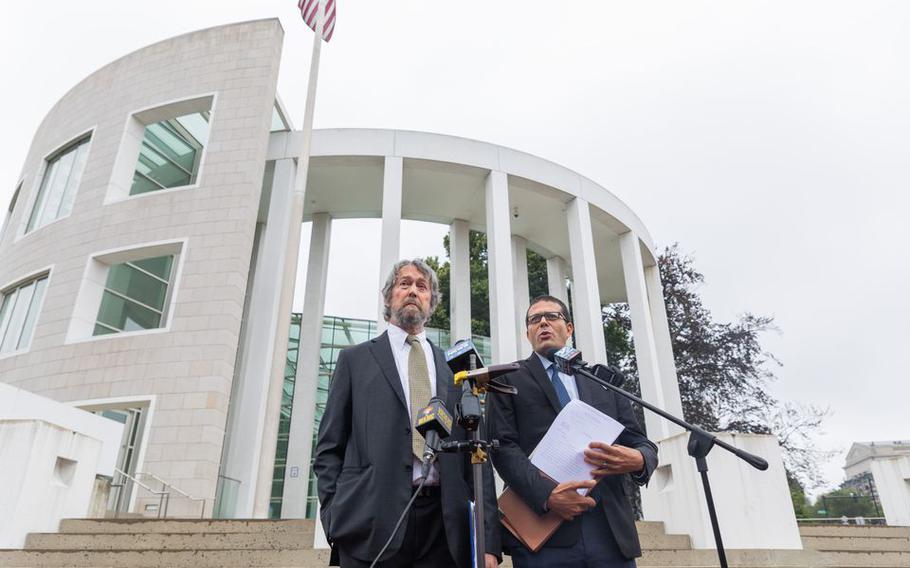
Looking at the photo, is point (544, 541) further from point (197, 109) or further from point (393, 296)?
point (197, 109)

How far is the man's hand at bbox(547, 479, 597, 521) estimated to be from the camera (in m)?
2.31

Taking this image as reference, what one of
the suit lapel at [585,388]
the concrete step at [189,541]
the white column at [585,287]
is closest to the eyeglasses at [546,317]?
the suit lapel at [585,388]

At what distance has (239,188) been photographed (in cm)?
1169

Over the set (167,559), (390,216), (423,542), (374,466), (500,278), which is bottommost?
(167,559)

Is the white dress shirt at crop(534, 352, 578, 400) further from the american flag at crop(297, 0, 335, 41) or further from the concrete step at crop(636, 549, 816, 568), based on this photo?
the american flag at crop(297, 0, 335, 41)

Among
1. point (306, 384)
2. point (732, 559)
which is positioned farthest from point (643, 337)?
point (732, 559)

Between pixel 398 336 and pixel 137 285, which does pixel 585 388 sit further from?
pixel 137 285

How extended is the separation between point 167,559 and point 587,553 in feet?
13.4

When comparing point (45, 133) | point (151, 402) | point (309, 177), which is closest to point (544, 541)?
point (151, 402)

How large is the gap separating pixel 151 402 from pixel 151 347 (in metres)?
1.10

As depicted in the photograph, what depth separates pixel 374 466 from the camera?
213cm

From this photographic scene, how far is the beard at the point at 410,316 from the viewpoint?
2584mm

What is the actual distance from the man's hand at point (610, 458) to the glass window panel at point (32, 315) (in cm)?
1314

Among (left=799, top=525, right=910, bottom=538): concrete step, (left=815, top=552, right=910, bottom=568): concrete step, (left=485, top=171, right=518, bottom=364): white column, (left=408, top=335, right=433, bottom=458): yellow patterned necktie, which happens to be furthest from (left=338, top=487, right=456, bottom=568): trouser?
(left=485, top=171, right=518, bottom=364): white column
